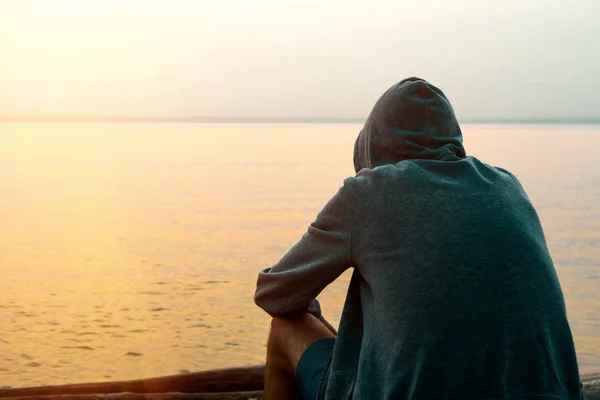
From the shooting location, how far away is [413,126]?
183cm

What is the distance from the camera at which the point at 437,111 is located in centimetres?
183

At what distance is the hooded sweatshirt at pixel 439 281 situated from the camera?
157 cm

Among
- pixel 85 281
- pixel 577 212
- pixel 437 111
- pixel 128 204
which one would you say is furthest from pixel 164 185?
pixel 437 111

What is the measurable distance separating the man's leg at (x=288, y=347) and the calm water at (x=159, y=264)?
8.84 ft

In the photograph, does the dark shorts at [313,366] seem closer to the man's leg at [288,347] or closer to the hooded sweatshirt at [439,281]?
the man's leg at [288,347]

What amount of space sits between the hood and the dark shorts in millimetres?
482

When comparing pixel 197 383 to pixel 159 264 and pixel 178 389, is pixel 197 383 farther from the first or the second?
pixel 159 264

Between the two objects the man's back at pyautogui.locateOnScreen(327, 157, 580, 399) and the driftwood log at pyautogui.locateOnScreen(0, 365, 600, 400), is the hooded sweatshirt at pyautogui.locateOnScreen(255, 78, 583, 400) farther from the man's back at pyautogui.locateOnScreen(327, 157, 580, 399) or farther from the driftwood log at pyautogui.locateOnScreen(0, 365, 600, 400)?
the driftwood log at pyautogui.locateOnScreen(0, 365, 600, 400)

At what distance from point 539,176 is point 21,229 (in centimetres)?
1261

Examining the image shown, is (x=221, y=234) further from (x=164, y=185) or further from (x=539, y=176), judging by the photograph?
(x=539, y=176)

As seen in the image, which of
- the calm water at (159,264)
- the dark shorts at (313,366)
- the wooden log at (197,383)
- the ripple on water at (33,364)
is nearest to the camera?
the dark shorts at (313,366)

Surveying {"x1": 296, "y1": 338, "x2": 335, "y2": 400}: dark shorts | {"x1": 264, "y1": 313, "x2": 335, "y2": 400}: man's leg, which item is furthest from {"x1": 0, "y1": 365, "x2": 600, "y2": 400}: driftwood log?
{"x1": 296, "y1": 338, "x2": 335, "y2": 400}: dark shorts

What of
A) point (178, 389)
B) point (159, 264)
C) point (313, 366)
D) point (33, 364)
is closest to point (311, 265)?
point (313, 366)

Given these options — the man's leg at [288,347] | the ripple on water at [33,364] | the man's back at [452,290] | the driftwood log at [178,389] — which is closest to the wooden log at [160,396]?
the driftwood log at [178,389]
